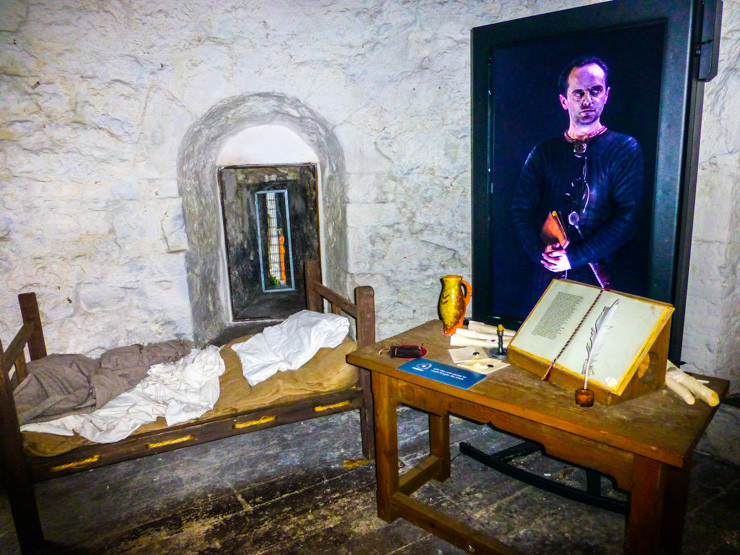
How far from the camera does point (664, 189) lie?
247 centimetres

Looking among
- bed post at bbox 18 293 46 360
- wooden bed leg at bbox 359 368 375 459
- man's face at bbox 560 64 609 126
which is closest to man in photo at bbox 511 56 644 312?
man's face at bbox 560 64 609 126

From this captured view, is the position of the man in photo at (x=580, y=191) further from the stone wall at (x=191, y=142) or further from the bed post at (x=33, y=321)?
the bed post at (x=33, y=321)

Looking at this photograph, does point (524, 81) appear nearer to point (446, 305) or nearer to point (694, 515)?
point (446, 305)

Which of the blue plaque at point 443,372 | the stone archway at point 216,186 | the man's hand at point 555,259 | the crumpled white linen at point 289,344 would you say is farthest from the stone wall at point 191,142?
the blue plaque at point 443,372

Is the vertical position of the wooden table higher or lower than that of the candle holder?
lower

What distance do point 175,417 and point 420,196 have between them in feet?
7.15

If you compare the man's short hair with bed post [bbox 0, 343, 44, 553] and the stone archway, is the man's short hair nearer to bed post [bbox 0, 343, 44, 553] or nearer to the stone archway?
the stone archway

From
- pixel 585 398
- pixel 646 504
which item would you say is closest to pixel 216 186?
pixel 585 398

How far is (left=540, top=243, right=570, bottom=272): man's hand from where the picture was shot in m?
2.90

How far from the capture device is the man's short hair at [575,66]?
2590 millimetres

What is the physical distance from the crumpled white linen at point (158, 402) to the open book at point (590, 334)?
1.76 m

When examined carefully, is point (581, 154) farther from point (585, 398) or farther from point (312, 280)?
point (312, 280)

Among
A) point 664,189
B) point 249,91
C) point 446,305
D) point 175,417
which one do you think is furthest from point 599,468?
point 249,91

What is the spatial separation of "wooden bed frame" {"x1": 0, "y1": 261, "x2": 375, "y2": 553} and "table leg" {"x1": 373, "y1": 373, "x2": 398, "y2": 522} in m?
0.51
